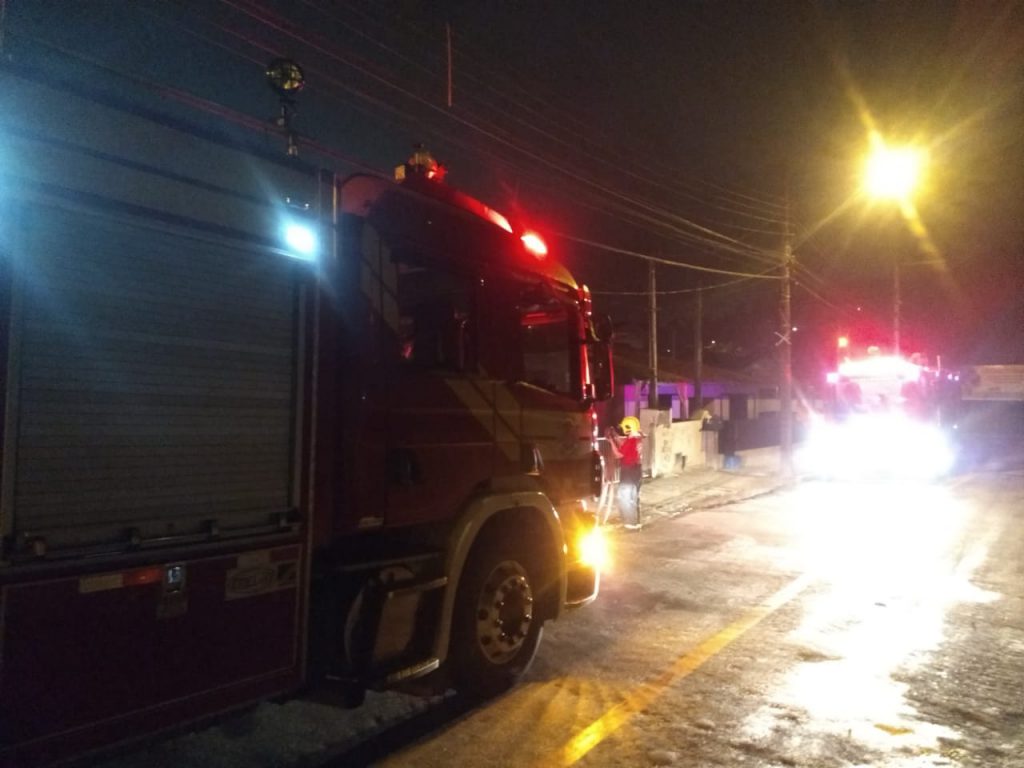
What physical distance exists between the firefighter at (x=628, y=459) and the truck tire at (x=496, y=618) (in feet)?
20.0

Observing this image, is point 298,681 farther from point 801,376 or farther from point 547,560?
point 801,376

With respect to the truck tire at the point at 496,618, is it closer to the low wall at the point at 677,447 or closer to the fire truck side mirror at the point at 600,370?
the fire truck side mirror at the point at 600,370

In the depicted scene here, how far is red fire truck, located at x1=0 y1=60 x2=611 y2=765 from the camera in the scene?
284cm

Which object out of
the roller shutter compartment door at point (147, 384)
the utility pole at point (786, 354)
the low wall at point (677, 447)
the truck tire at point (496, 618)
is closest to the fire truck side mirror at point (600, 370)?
the truck tire at point (496, 618)

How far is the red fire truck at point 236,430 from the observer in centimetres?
284

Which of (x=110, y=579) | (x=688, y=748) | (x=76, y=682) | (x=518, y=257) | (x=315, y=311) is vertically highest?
(x=518, y=257)

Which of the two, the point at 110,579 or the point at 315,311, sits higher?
the point at 315,311

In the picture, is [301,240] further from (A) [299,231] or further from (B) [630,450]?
(B) [630,450]

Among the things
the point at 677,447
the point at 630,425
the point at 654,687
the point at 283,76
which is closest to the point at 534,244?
the point at 283,76

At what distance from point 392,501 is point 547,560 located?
1.51 m

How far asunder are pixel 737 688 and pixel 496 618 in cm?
155

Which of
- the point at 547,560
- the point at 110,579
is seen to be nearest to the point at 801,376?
the point at 547,560

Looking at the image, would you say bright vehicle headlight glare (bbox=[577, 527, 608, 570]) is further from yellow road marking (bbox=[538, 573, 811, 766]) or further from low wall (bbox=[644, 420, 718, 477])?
low wall (bbox=[644, 420, 718, 477])

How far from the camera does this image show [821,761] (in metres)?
4.02
